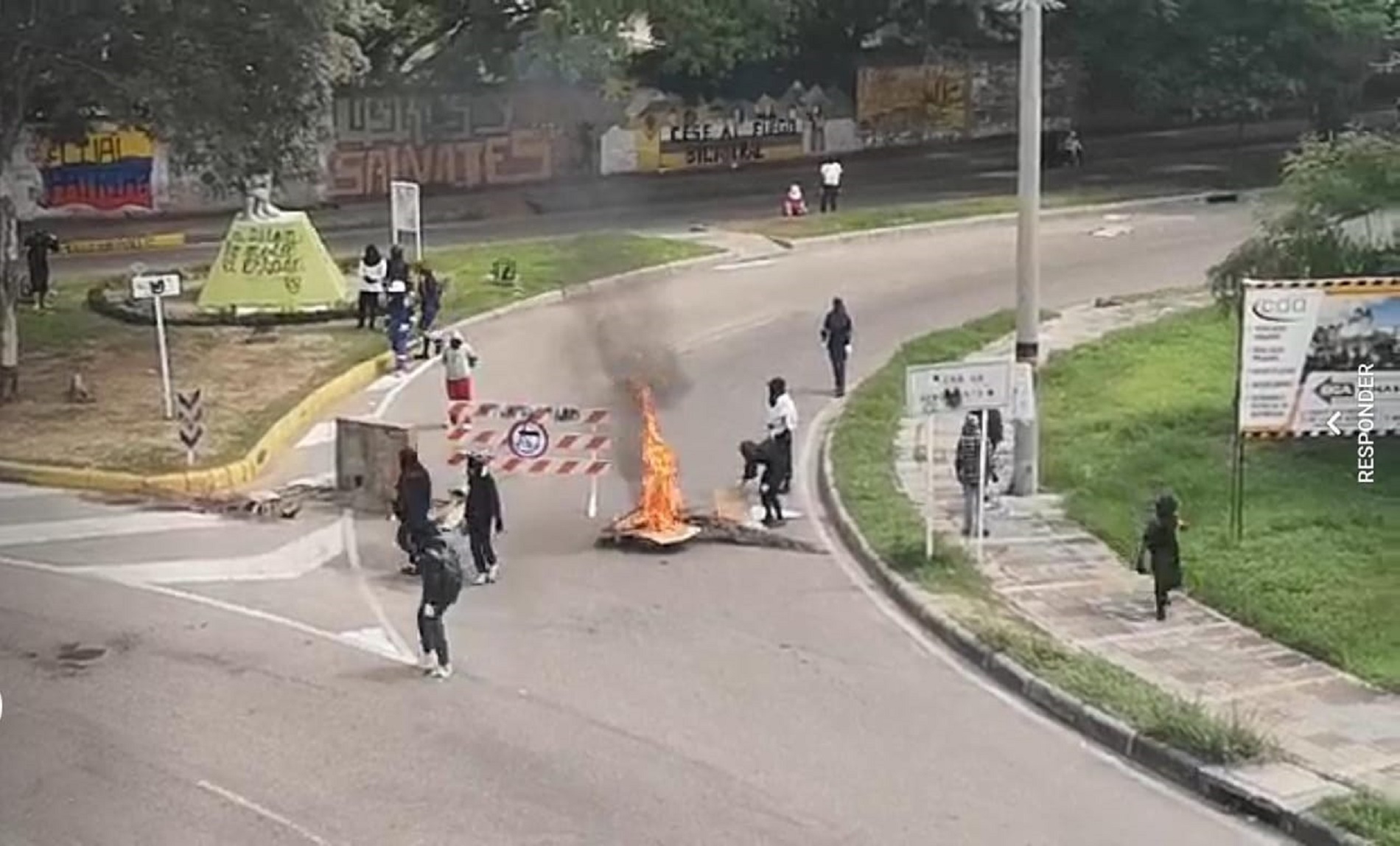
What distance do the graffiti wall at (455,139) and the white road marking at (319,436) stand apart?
966 inches

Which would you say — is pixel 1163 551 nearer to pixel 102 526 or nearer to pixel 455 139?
pixel 102 526

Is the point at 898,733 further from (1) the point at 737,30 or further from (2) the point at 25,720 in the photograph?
(1) the point at 737,30

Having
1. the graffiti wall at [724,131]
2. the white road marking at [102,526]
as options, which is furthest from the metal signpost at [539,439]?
the graffiti wall at [724,131]

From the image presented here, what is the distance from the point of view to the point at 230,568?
19.3m

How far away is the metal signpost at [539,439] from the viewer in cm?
2191

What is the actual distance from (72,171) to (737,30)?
1541 centimetres

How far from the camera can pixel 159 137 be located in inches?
1090

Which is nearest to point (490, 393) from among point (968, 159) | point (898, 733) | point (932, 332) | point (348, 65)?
point (348, 65)

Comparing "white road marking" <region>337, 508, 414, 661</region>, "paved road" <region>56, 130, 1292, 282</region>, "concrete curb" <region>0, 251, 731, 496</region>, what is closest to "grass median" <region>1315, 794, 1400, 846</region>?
"white road marking" <region>337, 508, 414, 661</region>

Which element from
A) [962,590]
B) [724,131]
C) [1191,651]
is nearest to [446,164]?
[724,131]

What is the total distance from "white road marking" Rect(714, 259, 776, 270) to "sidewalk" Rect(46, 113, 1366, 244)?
927 centimetres

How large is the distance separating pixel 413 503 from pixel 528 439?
12.5ft

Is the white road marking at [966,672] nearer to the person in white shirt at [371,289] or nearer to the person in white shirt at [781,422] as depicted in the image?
the person in white shirt at [781,422]

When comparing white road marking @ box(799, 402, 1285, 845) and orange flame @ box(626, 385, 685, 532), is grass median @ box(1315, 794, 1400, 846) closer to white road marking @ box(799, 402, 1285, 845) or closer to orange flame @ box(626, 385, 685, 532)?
white road marking @ box(799, 402, 1285, 845)
